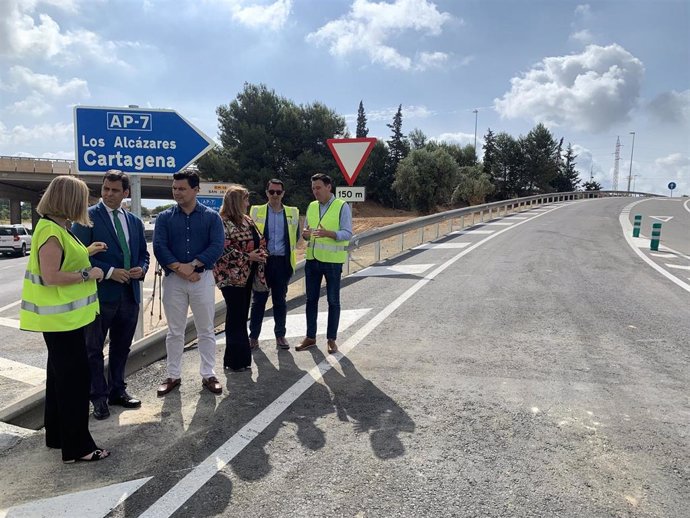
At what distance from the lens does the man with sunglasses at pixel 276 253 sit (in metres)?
5.48

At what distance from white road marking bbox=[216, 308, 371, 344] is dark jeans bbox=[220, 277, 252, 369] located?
987mm

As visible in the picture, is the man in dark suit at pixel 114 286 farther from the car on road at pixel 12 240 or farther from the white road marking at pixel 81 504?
the car on road at pixel 12 240

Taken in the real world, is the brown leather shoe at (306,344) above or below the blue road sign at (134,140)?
below

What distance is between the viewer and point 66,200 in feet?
10.4

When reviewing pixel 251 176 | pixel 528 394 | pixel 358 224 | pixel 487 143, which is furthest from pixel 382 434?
pixel 487 143

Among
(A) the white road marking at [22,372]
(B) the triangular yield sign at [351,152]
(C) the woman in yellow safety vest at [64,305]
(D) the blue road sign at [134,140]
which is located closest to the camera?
(C) the woman in yellow safety vest at [64,305]

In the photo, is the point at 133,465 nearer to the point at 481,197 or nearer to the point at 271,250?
the point at 271,250

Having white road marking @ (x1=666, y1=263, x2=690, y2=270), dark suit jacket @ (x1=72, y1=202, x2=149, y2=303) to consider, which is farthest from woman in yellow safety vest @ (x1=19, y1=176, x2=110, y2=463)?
white road marking @ (x1=666, y1=263, x2=690, y2=270)

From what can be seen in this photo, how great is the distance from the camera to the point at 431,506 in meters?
2.68

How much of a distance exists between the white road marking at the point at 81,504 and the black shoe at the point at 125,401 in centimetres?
119

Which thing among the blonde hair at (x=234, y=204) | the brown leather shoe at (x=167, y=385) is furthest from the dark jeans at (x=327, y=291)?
the brown leather shoe at (x=167, y=385)

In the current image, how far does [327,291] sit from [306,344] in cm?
62

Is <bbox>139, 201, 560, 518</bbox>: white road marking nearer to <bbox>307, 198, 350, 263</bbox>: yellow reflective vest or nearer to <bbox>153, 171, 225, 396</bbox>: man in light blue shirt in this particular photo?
<bbox>153, 171, 225, 396</bbox>: man in light blue shirt

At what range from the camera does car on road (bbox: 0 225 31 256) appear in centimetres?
2522
